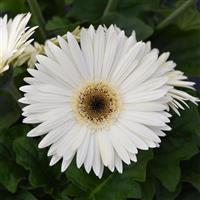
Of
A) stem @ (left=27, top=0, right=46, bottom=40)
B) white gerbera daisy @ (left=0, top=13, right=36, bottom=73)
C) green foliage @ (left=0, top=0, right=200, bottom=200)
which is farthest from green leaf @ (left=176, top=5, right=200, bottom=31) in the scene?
white gerbera daisy @ (left=0, top=13, right=36, bottom=73)

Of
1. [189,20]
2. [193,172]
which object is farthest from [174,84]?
[189,20]

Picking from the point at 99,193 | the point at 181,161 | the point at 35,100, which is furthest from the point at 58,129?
the point at 181,161

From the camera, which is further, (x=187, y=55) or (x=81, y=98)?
(x=187, y=55)

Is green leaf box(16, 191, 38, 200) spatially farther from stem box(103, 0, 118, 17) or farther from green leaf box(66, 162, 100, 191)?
stem box(103, 0, 118, 17)

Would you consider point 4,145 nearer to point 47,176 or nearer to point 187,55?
point 47,176

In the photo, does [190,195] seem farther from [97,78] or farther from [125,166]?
[97,78]


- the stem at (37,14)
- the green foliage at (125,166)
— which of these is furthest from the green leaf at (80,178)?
the stem at (37,14)

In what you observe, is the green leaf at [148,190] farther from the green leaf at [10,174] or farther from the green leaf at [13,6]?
the green leaf at [13,6]
